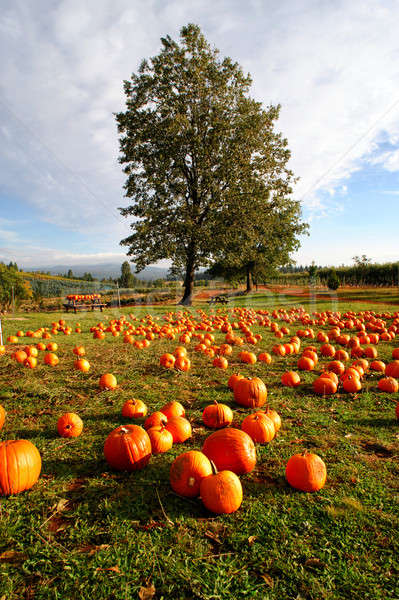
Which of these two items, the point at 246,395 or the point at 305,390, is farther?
the point at 305,390

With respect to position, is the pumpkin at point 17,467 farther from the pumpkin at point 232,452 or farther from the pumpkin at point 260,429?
the pumpkin at point 260,429

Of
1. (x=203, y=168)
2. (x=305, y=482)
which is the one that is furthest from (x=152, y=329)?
(x=203, y=168)

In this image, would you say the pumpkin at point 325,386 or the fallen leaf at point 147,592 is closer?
the fallen leaf at point 147,592

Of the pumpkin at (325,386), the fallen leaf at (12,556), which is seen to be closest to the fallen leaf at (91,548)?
the fallen leaf at (12,556)

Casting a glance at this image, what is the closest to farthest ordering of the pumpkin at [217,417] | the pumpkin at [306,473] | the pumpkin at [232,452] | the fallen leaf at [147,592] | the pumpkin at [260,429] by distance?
the fallen leaf at [147,592] < the pumpkin at [306,473] < the pumpkin at [232,452] < the pumpkin at [260,429] < the pumpkin at [217,417]

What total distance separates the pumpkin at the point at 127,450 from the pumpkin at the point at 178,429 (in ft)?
1.37

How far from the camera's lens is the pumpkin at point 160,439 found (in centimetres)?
298

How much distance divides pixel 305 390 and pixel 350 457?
1900 mm

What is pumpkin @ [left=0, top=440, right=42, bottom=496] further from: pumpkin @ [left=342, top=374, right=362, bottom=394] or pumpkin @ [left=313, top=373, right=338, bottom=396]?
pumpkin @ [left=342, top=374, right=362, bottom=394]

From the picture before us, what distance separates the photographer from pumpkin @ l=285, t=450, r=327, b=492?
251 cm

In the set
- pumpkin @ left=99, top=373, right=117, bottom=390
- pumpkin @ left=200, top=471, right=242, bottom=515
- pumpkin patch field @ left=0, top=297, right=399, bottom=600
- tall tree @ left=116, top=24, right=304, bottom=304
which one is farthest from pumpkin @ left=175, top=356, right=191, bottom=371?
tall tree @ left=116, top=24, right=304, bottom=304

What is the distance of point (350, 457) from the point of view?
9.86 feet

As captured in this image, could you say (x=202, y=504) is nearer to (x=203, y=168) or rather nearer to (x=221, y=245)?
(x=221, y=245)

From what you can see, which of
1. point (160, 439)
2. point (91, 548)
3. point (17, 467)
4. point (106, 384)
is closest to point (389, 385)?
point (160, 439)
